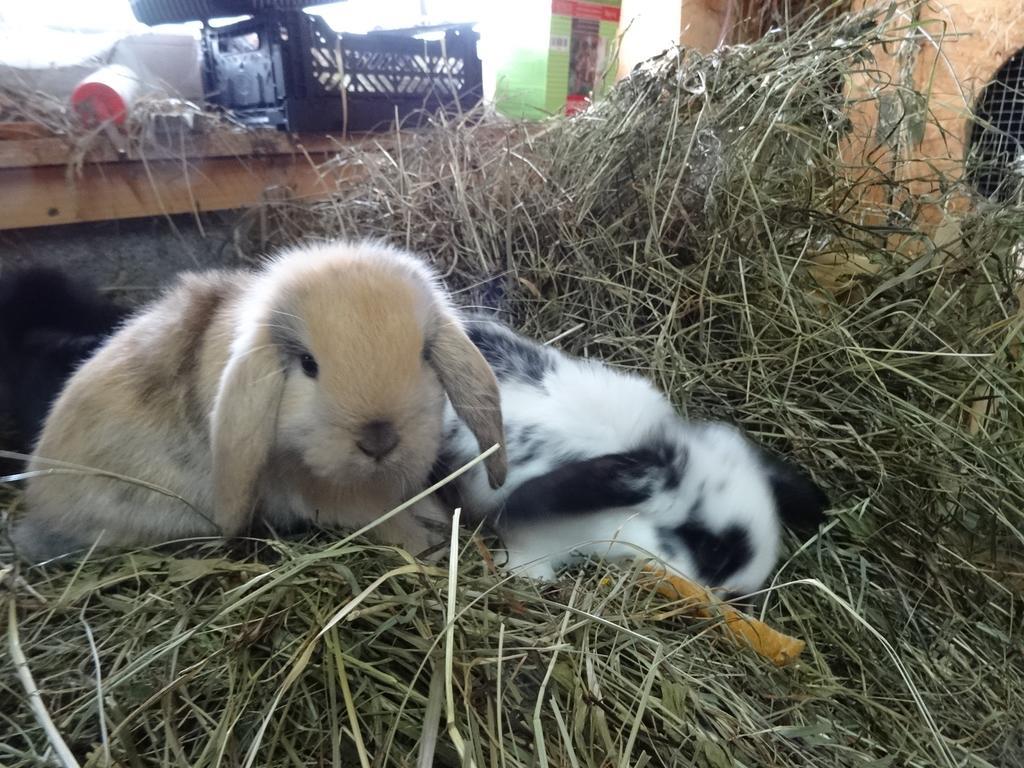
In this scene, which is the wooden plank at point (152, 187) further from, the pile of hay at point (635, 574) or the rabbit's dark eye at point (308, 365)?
the rabbit's dark eye at point (308, 365)

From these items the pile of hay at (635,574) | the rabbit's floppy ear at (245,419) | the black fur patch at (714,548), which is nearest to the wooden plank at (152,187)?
the pile of hay at (635,574)

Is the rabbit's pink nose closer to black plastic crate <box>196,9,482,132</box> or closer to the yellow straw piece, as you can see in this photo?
the yellow straw piece

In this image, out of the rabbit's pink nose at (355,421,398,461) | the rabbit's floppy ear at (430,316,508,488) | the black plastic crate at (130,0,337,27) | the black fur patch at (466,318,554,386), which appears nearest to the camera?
the rabbit's pink nose at (355,421,398,461)

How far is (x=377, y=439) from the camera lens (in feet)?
3.65

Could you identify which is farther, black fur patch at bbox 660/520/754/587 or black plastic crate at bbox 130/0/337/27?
black plastic crate at bbox 130/0/337/27

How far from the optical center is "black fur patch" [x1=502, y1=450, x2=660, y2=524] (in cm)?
145

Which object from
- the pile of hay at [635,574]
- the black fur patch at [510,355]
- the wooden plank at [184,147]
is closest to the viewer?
the pile of hay at [635,574]

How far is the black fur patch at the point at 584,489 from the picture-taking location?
1.45m

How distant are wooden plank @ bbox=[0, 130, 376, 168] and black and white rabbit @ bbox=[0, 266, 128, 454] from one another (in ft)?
1.21

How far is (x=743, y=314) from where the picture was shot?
1808mm

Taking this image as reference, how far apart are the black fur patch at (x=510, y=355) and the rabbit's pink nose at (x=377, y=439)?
57cm

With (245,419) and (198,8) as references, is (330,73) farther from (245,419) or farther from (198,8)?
Result: (245,419)

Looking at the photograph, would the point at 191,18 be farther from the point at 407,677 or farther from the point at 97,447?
the point at 407,677

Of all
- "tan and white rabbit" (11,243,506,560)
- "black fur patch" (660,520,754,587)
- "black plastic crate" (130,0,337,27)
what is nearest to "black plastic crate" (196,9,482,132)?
"black plastic crate" (130,0,337,27)
